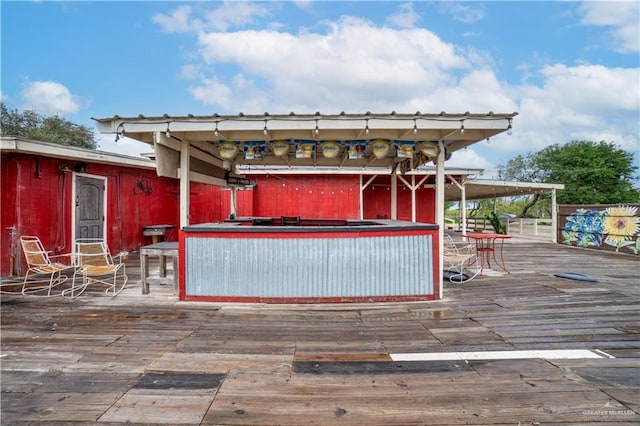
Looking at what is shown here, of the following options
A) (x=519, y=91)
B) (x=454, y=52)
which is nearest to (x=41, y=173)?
(x=454, y=52)

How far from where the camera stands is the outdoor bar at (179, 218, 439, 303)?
3699 millimetres

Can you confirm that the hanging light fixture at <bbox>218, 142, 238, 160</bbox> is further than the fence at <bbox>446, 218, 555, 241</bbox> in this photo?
No

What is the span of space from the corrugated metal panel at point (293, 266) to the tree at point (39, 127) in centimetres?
Answer: 2409

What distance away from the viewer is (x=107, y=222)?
22.8 ft

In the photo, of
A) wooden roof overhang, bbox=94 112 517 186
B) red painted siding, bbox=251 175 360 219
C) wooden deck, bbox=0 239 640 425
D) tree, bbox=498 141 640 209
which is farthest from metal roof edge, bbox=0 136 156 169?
tree, bbox=498 141 640 209

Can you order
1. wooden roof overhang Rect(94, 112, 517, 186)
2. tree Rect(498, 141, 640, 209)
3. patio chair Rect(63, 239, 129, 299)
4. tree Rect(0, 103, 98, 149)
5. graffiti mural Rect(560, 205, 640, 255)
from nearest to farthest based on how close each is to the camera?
wooden roof overhang Rect(94, 112, 517, 186)
patio chair Rect(63, 239, 129, 299)
graffiti mural Rect(560, 205, 640, 255)
tree Rect(0, 103, 98, 149)
tree Rect(498, 141, 640, 209)

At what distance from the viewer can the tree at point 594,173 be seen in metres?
24.8

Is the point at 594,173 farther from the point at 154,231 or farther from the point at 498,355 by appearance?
the point at 154,231

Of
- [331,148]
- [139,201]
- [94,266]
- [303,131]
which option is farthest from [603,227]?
[139,201]

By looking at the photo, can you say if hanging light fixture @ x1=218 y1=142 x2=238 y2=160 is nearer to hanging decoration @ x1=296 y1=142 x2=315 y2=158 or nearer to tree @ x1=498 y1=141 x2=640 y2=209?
hanging decoration @ x1=296 y1=142 x2=315 y2=158

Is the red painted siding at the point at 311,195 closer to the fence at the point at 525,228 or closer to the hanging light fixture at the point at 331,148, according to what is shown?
the hanging light fixture at the point at 331,148

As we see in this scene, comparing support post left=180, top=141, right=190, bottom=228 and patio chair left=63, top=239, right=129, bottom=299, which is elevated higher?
support post left=180, top=141, right=190, bottom=228

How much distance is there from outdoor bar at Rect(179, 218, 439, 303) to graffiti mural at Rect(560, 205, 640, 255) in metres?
9.08

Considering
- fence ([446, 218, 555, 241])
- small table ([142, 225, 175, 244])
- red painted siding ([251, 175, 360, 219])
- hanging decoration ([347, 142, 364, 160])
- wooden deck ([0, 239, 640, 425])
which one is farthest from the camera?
fence ([446, 218, 555, 241])
